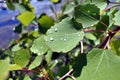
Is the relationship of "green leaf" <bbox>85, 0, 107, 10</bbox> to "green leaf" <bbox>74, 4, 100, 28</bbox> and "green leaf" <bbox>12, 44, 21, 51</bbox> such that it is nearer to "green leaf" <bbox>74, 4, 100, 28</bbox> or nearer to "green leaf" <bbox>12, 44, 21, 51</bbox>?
"green leaf" <bbox>74, 4, 100, 28</bbox>

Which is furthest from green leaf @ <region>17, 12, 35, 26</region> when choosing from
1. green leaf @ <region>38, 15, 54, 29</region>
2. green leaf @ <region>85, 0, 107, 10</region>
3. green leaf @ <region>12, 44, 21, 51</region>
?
green leaf @ <region>85, 0, 107, 10</region>

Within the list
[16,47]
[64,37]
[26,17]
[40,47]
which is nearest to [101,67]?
[64,37]

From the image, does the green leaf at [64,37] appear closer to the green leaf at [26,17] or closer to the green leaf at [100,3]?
the green leaf at [100,3]

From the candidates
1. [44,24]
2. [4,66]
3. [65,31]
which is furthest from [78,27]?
[44,24]

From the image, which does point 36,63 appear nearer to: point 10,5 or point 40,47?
point 40,47

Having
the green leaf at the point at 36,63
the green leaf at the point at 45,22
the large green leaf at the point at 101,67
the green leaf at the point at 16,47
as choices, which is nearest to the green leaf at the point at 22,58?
the green leaf at the point at 36,63

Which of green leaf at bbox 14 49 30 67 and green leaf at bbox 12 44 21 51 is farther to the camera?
green leaf at bbox 12 44 21 51
